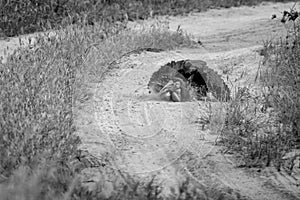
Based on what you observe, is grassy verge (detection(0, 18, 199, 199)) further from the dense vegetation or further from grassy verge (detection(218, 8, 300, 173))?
grassy verge (detection(218, 8, 300, 173))

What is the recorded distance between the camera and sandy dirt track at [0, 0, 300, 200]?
431 cm

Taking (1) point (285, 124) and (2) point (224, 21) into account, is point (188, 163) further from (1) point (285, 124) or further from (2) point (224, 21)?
(2) point (224, 21)

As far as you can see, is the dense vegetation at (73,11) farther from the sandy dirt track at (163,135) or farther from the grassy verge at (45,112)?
the grassy verge at (45,112)

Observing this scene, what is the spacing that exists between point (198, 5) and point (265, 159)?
7830 millimetres

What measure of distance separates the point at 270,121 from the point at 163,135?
43.2 inches

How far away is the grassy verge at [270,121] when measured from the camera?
15.3 ft

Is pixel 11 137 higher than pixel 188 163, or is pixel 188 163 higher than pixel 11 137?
pixel 11 137

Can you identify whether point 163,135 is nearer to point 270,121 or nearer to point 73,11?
point 270,121

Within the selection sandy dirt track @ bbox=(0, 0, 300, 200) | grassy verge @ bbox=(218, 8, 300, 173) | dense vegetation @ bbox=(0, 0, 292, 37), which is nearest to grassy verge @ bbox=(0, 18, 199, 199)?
sandy dirt track @ bbox=(0, 0, 300, 200)

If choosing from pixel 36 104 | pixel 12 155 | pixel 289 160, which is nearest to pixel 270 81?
pixel 289 160

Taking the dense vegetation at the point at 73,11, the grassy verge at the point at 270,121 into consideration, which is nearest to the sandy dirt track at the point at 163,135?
the grassy verge at the point at 270,121

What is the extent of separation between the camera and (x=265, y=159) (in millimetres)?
4668

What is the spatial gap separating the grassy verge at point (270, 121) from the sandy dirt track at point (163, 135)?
0.44 feet

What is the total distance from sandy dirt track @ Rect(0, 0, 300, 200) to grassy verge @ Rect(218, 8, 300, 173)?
5.3 inches
